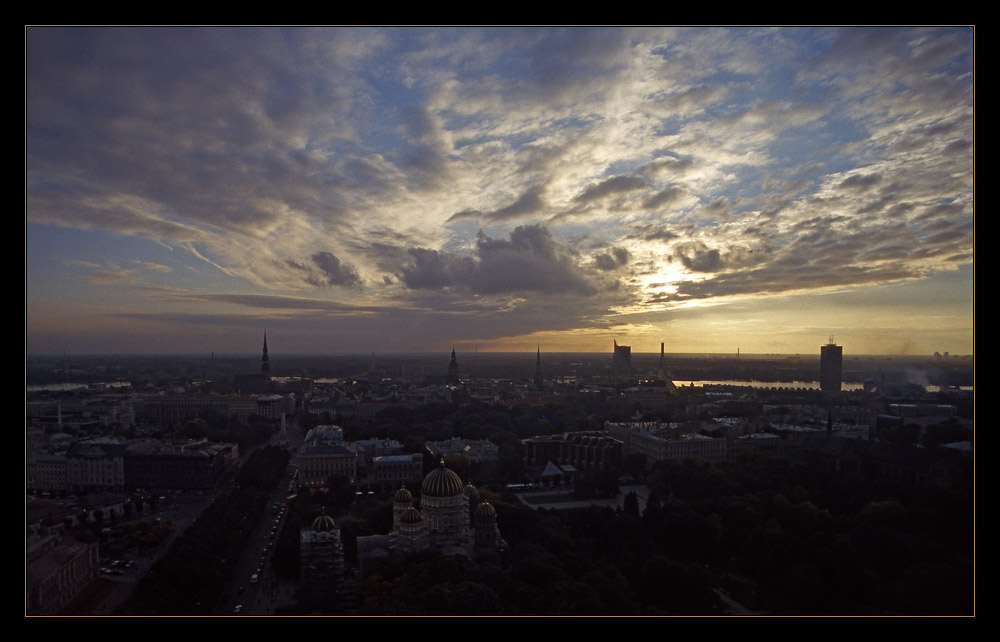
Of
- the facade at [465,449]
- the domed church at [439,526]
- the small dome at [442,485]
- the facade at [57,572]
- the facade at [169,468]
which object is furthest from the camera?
the facade at [465,449]

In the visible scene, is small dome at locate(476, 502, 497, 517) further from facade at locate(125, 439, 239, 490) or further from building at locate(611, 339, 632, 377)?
building at locate(611, 339, 632, 377)

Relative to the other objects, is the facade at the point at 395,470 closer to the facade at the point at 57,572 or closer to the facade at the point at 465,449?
the facade at the point at 465,449

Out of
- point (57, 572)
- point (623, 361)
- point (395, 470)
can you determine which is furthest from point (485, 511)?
point (623, 361)

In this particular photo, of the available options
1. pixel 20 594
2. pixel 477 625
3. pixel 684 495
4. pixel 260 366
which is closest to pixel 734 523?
pixel 684 495

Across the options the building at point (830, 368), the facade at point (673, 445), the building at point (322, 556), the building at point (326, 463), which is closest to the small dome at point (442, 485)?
the building at point (322, 556)

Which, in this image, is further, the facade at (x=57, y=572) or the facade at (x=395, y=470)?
the facade at (x=395, y=470)

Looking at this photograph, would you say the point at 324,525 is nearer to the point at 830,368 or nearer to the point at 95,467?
the point at 95,467

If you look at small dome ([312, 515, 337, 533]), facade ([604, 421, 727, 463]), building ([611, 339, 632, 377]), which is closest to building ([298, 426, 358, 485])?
small dome ([312, 515, 337, 533])
